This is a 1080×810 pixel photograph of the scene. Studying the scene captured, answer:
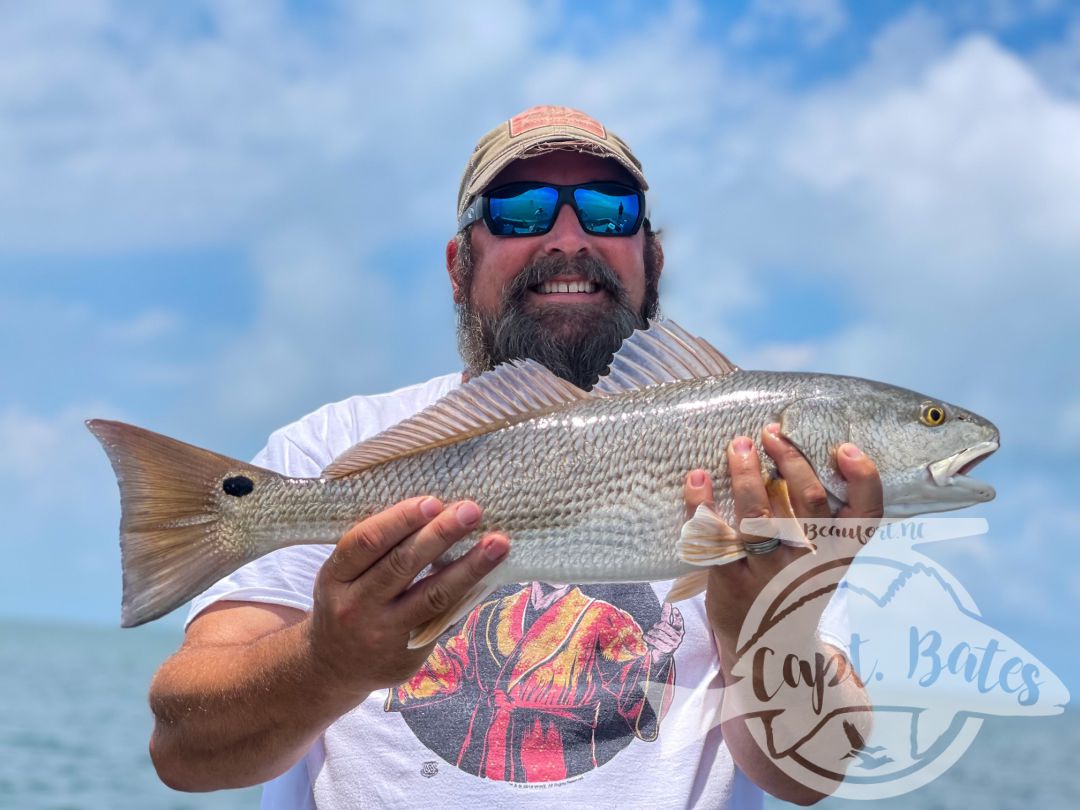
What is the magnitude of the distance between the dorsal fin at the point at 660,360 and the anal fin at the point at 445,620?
2.97 feet

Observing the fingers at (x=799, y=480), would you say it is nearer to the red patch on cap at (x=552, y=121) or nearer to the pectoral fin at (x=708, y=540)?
the pectoral fin at (x=708, y=540)

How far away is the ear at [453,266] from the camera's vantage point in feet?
20.6

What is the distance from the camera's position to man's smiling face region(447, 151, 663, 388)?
545 cm

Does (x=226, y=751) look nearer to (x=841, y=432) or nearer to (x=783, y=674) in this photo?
(x=783, y=674)

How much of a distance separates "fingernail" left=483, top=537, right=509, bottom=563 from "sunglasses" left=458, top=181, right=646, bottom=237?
249 cm

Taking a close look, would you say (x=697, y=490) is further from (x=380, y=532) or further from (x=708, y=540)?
(x=380, y=532)

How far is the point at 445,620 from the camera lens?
11.4 ft

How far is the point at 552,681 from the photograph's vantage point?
4.35m

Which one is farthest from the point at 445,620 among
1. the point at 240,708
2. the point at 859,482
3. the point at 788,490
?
the point at 859,482

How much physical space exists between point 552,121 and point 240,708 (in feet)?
11.8

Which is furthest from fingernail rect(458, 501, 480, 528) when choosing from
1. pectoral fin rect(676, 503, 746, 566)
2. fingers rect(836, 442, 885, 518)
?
fingers rect(836, 442, 885, 518)

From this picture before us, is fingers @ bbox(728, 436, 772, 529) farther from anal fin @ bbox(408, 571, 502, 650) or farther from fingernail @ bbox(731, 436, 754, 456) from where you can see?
anal fin @ bbox(408, 571, 502, 650)

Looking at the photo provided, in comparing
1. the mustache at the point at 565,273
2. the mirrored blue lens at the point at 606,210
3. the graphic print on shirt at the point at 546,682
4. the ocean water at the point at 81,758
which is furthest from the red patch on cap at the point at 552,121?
the ocean water at the point at 81,758

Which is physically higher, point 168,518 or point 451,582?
point 168,518
